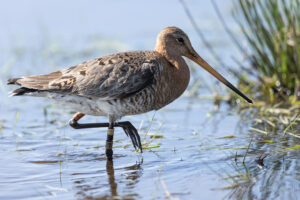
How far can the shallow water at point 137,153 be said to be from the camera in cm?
444

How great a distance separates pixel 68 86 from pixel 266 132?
7.13 ft

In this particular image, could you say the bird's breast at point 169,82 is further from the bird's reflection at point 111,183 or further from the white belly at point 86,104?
the bird's reflection at point 111,183

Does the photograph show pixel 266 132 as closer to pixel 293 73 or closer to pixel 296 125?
pixel 296 125

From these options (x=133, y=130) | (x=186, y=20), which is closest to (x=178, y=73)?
(x=133, y=130)

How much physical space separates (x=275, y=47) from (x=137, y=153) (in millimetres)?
2539

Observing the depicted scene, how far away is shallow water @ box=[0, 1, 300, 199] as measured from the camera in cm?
444

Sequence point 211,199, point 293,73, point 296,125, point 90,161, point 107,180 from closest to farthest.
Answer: point 211,199 → point 107,180 → point 90,161 → point 296,125 → point 293,73

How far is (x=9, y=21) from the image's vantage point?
38.8ft

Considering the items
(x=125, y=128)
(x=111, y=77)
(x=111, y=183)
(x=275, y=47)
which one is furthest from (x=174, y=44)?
(x=111, y=183)

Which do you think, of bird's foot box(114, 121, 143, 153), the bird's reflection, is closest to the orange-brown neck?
bird's foot box(114, 121, 143, 153)

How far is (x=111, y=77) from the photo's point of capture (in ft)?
18.5

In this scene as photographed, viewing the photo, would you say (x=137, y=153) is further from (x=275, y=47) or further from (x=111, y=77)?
(x=275, y=47)

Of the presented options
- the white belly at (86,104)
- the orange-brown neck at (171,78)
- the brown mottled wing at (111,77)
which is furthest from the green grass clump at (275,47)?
the white belly at (86,104)

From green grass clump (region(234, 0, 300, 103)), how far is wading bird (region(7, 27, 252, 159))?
1.60 metres
